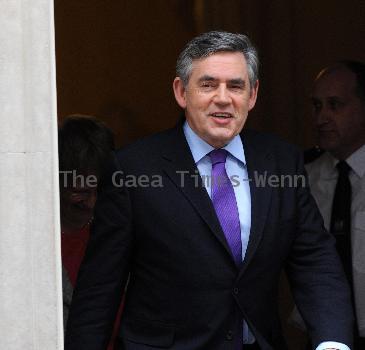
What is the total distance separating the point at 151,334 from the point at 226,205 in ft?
1.45

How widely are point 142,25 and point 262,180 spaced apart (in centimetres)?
333

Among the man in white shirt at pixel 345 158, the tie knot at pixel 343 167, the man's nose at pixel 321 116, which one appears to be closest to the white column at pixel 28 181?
the man in white shirt at pixel 345 158

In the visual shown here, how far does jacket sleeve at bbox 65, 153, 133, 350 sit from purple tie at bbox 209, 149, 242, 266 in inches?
10.6

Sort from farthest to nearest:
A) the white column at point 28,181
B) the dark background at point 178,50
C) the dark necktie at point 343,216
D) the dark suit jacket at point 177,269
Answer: the dark background at point 178,50, the dark necktie at point 343,216, the dark suit jacket at point 177,269, the white column at point 28,181

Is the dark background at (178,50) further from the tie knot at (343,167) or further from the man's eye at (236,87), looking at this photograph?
the man's eye at (236,87)

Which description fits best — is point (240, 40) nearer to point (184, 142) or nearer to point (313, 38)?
point (184, 142)

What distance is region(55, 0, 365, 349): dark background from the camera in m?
7.16

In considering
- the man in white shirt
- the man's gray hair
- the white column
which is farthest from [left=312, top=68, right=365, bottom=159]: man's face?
the white column

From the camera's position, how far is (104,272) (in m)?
4.02

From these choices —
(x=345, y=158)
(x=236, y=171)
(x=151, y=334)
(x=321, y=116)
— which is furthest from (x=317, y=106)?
(x=151, y=334)

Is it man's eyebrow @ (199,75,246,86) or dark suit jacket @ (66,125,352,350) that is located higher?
man's eyebrow @ (199,75,246,86)

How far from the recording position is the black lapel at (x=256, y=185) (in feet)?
13.1

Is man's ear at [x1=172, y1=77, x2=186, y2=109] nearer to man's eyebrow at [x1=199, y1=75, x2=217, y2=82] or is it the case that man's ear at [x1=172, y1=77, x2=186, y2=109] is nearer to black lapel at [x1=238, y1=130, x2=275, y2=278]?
man's eyebrow at [x1=199, y1=75, x2=217, y2=82]

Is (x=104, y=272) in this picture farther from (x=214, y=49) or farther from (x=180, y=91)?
(x=214, y=49)
